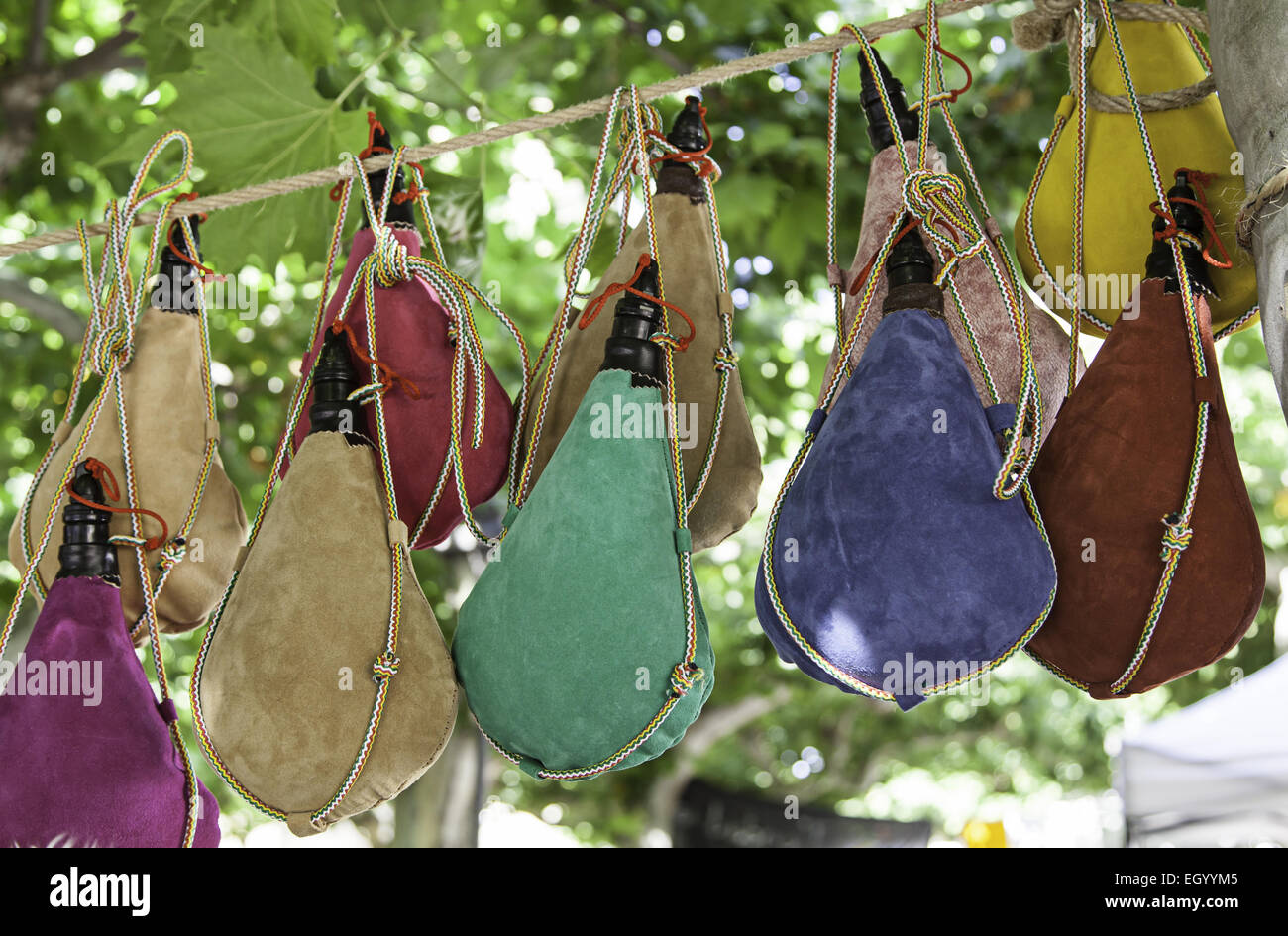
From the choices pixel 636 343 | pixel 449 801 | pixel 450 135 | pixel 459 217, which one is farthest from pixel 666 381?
pixel 449 801

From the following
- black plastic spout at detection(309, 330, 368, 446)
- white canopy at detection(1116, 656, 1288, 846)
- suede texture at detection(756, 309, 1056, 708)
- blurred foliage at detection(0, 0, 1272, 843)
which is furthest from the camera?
white canopy at detection(1116, 656, 1288, 846)

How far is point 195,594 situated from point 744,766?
24.2 ft

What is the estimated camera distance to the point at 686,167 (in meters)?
0.98

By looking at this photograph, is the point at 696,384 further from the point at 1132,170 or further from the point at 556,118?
the point at 1132,170

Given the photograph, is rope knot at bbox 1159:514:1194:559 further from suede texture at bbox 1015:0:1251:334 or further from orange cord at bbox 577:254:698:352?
orange cord at bbox 577:254:698:352

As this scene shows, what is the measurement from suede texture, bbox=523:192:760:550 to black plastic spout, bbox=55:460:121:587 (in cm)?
35

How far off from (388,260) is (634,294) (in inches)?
9.5

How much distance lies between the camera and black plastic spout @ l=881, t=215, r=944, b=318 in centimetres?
76

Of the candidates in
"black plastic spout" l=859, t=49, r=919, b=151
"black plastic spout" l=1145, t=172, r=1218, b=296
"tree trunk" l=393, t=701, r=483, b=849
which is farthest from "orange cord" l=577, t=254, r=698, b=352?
"tree trunk" l=393, t=701, r=483, b=849

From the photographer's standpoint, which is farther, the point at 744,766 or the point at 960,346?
the point at 744,766

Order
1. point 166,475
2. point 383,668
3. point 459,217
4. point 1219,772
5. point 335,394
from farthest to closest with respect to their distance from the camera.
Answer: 1. point 1219,772
2. point 459,217
3. point 166,475
4. point 335,394
5. point 383,668
